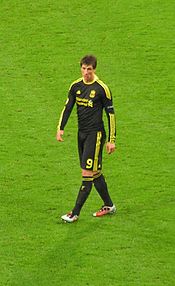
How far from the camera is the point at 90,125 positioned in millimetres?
14711

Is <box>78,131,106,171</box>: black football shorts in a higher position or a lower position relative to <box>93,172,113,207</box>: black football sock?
higher

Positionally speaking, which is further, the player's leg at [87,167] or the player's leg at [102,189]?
the player's leg at [102,189]

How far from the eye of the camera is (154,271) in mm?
13336

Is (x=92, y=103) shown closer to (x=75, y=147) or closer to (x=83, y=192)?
(x=83, y=192)

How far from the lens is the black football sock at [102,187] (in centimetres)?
1500

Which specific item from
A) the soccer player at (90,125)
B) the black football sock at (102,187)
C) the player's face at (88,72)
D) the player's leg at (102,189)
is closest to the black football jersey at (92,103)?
the soccer player at (90,125)

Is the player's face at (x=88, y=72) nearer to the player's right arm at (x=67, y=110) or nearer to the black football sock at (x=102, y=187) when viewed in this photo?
the player's right arm at (x=67, y=110)

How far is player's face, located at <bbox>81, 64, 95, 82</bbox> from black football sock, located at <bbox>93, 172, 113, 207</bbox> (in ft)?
5.36

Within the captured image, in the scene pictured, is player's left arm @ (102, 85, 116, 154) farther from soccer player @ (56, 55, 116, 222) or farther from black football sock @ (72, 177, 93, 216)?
black football sock @ (72, 177, 93, 216)

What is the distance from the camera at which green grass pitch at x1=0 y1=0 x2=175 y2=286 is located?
13.7m

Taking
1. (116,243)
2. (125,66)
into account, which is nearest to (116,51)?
(125,66)

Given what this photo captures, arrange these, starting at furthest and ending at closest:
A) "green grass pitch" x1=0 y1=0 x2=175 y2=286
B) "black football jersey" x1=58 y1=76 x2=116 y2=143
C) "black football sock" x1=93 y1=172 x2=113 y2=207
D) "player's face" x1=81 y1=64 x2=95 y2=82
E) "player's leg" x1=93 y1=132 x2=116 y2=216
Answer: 1. "black football sock" x1=93 y1=172 x2=113 y2=207
2. "player's leg" x1=93 y1=132 x2=116 y2=216
3. "black football jersey" x1=58 y1=76 x2=116 y2=143
4. "player's face" x1=81 y1=64 x2=95 y2=82
5. "green grass pitch" x1=0 y1=0 x2=175 y2=286

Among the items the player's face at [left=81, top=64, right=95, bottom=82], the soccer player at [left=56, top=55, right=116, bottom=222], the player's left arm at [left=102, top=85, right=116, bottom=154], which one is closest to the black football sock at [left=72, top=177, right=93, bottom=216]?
the soccer player at [left=56, top=55, right=116, bottom=222]

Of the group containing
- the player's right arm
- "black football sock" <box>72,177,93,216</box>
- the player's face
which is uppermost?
the player's face
